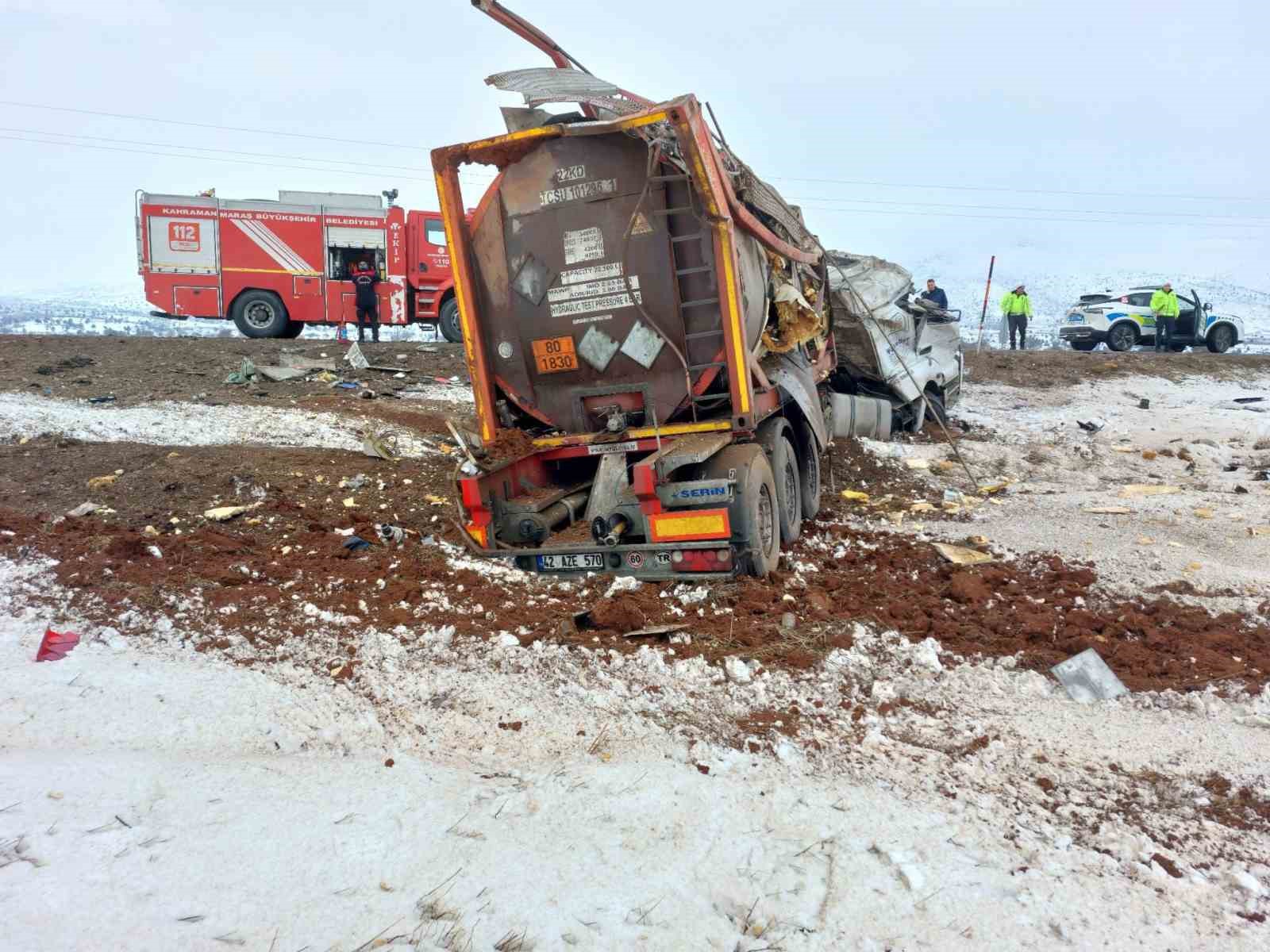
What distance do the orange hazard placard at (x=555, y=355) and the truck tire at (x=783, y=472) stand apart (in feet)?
4.85

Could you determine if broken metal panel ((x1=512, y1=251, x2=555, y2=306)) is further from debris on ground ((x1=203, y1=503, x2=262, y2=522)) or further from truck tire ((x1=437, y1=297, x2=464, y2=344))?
truck tire ((x1=437, y1=297, x2=464, y2=344))

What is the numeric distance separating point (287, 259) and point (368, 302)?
259cm

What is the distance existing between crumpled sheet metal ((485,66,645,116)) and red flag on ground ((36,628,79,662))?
3.87 m

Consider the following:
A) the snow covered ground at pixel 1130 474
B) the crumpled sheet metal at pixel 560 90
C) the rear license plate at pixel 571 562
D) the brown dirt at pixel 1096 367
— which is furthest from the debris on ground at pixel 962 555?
the brown dirt at pixel 1096 367

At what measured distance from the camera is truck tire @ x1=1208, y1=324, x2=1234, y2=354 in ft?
67.4

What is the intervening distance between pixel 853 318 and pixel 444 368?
6.54 metres

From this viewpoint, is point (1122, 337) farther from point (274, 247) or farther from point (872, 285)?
point (274, 247)

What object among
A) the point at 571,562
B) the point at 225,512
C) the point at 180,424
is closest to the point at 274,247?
the point at 180,424

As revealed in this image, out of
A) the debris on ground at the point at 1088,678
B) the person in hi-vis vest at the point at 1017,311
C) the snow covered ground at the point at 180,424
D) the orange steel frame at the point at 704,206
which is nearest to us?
the debris on ground at the point at 1088,678

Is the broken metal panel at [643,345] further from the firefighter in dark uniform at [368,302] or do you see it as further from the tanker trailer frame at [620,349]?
the firefighter in dark uniform at [368,302]

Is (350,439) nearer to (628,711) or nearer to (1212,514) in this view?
(628,711)

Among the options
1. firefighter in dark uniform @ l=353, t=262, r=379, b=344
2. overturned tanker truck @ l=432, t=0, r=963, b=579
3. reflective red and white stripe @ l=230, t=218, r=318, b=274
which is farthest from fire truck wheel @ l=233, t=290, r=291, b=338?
overturned tanker truck @ l=432, t=0, r=963, b=579

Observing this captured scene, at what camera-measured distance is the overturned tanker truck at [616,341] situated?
5.00 meters

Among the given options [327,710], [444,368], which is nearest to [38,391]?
[444,368]
